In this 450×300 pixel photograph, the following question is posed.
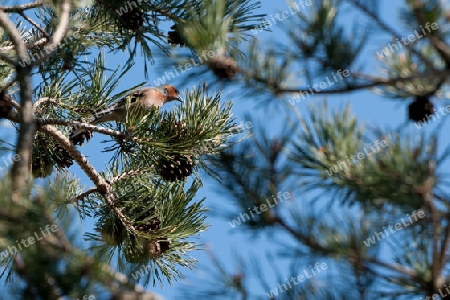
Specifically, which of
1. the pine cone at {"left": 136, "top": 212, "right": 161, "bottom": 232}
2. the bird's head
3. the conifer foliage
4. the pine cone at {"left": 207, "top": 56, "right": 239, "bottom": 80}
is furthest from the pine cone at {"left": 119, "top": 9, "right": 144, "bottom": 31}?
the bird's head

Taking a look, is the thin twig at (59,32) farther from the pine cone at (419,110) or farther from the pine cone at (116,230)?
the pine cone at (419,110)

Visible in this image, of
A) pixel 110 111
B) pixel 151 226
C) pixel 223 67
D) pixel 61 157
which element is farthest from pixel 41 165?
pixel 223 67

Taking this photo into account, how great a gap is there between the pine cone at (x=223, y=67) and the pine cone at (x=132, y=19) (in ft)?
3.85

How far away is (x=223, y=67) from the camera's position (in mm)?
1659

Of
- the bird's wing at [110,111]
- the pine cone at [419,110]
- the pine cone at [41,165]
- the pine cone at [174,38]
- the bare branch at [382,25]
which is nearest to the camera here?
the bare branch at [382,25]

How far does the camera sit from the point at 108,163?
10.4ft

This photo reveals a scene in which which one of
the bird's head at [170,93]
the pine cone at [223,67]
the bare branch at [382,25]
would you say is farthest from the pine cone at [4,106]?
the bird's head at [170,93]

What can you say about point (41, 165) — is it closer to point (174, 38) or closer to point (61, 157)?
point (61, 157)

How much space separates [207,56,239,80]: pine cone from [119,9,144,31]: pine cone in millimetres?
1173

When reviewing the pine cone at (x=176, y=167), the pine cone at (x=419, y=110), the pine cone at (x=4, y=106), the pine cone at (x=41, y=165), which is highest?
the pine cone at (x=4, y=106)

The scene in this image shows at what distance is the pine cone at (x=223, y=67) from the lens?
166 centimetres

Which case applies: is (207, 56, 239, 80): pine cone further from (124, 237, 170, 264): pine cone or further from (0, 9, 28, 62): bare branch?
(124, 237, 170, 264): pine cone

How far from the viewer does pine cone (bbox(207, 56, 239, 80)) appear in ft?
5.45

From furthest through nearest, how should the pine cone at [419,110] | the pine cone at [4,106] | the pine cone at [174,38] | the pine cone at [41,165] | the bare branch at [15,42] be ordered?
the pine cone at [41,165] < the pine cone at [174,38] < the pine cone at [4,106] < the bare branch at [15,42] < the pine cone at [419,110]
